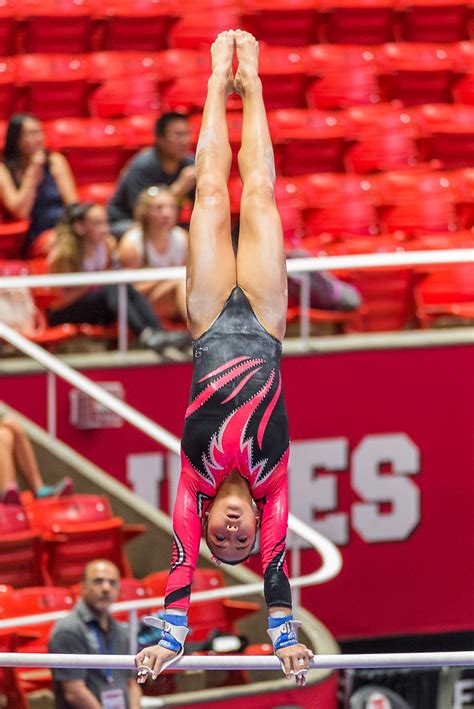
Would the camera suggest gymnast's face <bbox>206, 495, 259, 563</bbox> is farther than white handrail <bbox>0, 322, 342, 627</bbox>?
No

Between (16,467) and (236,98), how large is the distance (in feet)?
11.4

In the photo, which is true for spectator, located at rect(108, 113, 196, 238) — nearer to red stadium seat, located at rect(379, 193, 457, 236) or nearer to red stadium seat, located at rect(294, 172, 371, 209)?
red stadium seat, located at rect(294, 172, 371, 209)

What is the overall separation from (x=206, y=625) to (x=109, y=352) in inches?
52.9

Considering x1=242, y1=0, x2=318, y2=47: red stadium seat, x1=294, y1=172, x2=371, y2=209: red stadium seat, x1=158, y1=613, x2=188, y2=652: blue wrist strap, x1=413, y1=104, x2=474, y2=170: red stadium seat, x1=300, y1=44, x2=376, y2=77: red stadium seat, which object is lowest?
x1=158, y1=613, x2=188, y2=652: blue wrist strap

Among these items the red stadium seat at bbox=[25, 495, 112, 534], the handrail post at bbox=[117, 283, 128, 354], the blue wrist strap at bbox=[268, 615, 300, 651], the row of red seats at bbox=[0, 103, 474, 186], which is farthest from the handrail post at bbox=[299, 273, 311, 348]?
A: the blue wrist strap at bbox=[268, 615, 300, 651]

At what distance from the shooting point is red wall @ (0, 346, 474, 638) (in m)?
7.38

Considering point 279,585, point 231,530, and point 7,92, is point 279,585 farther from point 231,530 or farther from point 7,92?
point 7,92

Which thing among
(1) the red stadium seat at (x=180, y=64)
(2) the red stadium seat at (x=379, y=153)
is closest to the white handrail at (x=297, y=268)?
(2) the red stadium seat at (x=379, y=153)

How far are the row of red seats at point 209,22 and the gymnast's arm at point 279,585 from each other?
5150mm

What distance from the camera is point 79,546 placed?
649 centimetres

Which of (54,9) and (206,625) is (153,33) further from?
(206,625)

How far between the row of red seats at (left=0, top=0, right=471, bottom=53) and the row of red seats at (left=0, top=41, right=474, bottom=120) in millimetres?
203

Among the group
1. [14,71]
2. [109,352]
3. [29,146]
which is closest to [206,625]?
[109,352]

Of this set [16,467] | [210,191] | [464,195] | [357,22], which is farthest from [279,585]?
[357,22]
